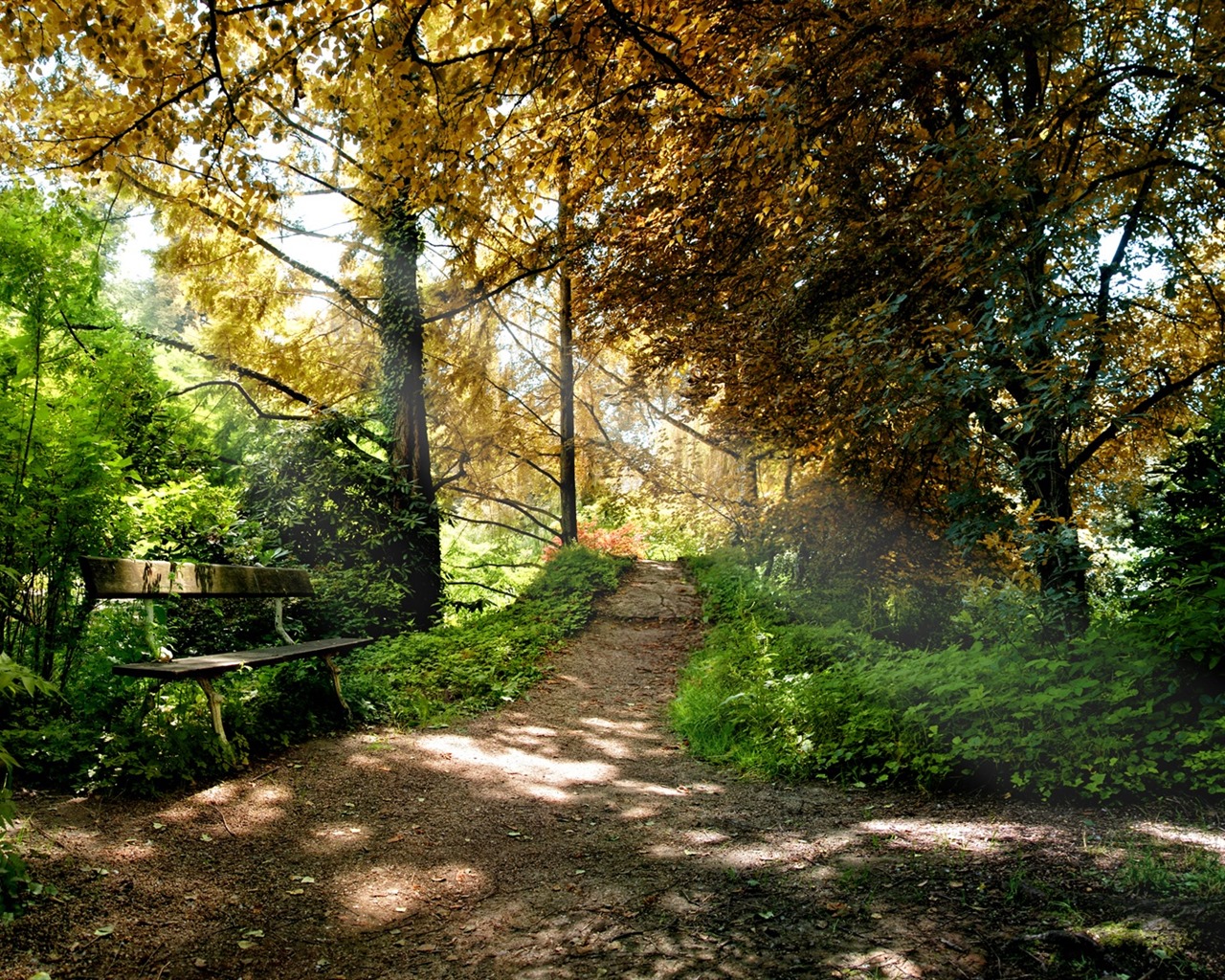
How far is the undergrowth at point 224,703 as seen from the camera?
A: 13.2 ft

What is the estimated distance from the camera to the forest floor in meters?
2.46

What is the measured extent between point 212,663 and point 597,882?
280cm

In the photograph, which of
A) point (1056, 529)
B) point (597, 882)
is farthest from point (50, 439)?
point (1056, 529)

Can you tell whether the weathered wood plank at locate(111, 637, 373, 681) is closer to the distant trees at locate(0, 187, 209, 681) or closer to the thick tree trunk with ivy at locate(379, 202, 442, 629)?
the distant trees at locate(0, 187, 209, 681)

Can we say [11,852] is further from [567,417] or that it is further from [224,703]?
[567,417]

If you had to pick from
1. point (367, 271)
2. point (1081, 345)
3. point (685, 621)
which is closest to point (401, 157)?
point (1081, 345)

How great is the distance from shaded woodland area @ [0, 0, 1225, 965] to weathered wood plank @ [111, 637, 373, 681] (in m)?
0.29

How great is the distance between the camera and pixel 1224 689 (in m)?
3.89

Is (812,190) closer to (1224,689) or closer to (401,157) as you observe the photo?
(401,157)

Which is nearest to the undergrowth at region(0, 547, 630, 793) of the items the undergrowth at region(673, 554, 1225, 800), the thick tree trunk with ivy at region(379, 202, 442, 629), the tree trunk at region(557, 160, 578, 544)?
the thick tree trunk with ivy at region(379, 202, 442, 629)

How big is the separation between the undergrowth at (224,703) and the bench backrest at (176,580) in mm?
465

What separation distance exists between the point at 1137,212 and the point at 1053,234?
6.50 ft

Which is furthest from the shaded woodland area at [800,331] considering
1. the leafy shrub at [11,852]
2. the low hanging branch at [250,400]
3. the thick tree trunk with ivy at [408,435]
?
the low hanging branch at [250,400]

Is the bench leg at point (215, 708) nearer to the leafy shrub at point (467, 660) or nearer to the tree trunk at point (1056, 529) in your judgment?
the leafy shrub at point (467, 660)
